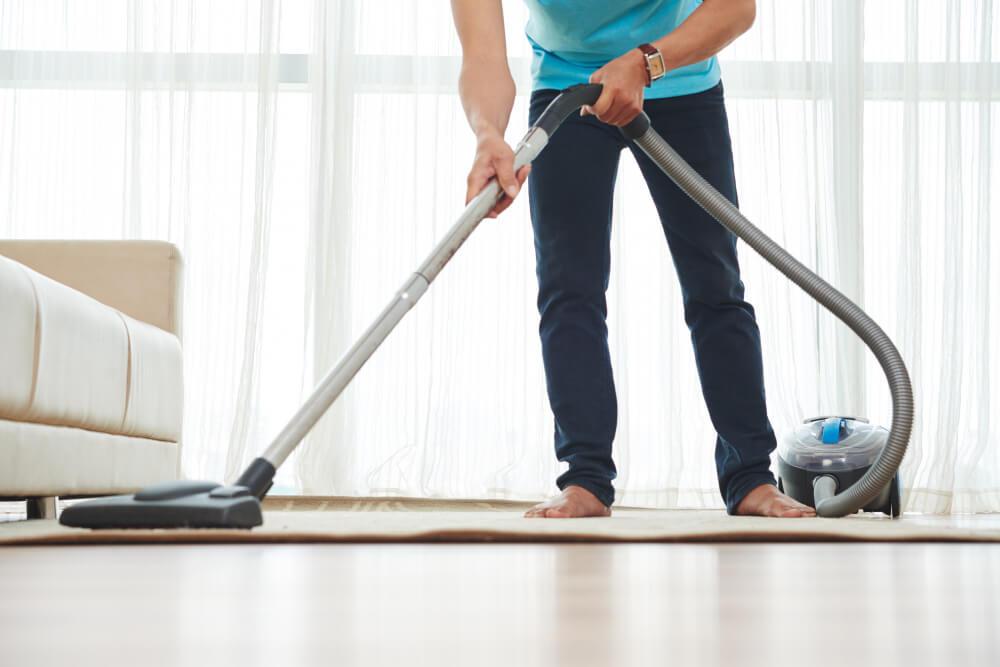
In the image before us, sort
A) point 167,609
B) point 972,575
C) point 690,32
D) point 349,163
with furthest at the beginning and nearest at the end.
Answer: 1. point 349,163
2. point 690,32
3. point 972,575
4. point 167,609

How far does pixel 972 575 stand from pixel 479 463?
265cm

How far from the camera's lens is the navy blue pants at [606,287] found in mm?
1541

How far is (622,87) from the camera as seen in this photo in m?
1.41

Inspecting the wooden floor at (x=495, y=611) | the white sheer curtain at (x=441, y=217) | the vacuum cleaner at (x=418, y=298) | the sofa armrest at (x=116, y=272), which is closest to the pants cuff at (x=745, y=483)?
the vacuum cleaner at (x=418, y=298)

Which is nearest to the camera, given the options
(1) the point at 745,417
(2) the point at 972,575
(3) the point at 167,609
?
(3) the point at 167,609

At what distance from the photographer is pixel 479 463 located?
3.17 m

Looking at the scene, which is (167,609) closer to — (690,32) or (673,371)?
(690,32)

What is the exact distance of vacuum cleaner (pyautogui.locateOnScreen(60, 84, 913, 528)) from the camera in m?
0.85

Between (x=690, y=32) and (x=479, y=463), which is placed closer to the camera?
(x=690, y=32)

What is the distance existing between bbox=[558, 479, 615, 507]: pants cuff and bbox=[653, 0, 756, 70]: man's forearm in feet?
1.99

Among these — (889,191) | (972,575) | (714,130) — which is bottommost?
(972,575)

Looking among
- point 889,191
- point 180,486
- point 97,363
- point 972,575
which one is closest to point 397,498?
point 97,363

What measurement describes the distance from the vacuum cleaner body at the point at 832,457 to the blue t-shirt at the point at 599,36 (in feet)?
2.26

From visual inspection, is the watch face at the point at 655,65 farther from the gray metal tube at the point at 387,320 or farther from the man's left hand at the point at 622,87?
the gray metal tube at the point at 387,320
